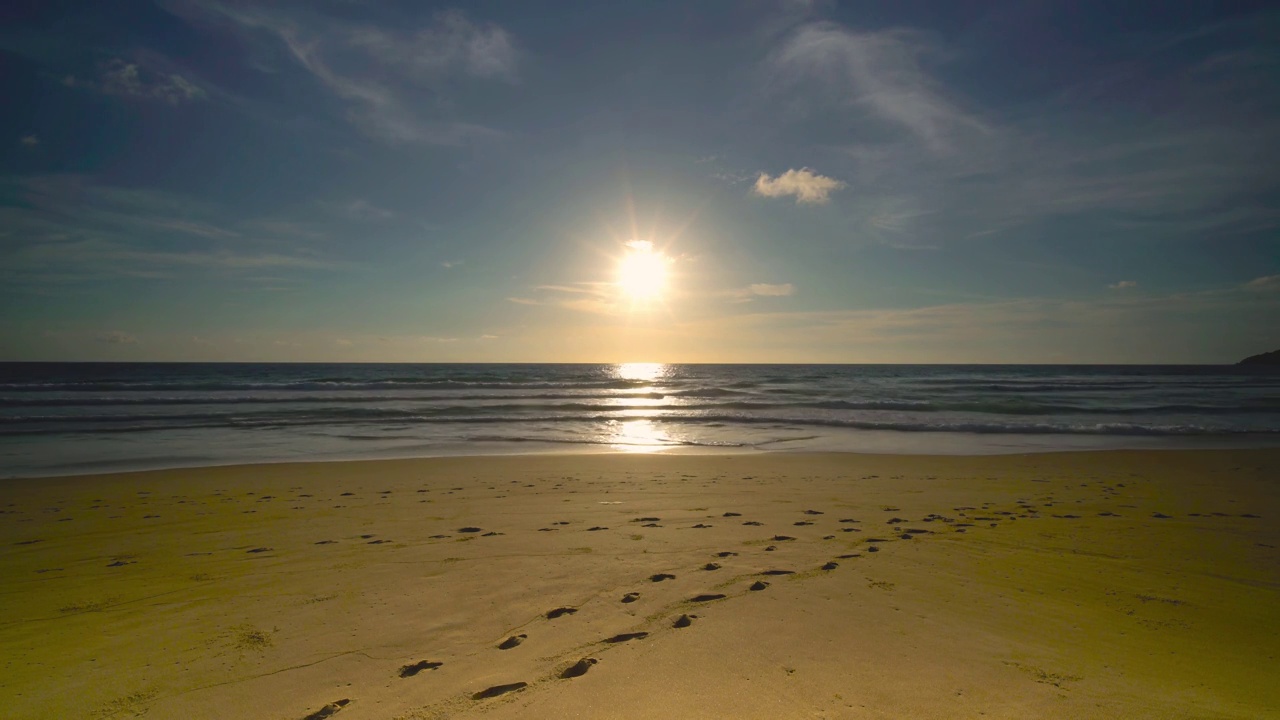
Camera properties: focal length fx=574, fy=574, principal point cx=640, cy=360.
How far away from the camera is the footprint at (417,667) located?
352 centimetres

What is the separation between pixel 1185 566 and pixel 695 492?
235 inches

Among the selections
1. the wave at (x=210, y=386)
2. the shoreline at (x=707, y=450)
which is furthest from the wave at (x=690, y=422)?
the wave at (x=210, y=386)

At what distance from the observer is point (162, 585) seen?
542 centimetres

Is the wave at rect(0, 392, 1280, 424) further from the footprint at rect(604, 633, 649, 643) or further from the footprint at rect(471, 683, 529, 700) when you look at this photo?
the footprint at rect(471, 683, 529, 700)

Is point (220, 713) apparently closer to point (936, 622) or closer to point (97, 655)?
point (97, 655)

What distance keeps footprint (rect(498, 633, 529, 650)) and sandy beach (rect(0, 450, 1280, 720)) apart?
0.8 inches

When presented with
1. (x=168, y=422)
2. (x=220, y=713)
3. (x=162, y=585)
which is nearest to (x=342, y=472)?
(x=162, y=585)

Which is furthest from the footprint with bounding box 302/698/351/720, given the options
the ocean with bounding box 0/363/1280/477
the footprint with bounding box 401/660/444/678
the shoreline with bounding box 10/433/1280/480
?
the ocean with bounding box 0/363/1280/477

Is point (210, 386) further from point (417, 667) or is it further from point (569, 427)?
point (417, 667)

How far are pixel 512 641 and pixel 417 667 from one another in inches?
24.2

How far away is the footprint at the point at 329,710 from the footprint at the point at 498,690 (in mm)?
725

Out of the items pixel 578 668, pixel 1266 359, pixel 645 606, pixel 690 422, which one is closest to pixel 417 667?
pixel 578 668

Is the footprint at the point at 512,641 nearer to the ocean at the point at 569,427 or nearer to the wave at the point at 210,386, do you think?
the ocean at the point at 569,427

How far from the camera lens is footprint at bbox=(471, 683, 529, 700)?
3.22 m
